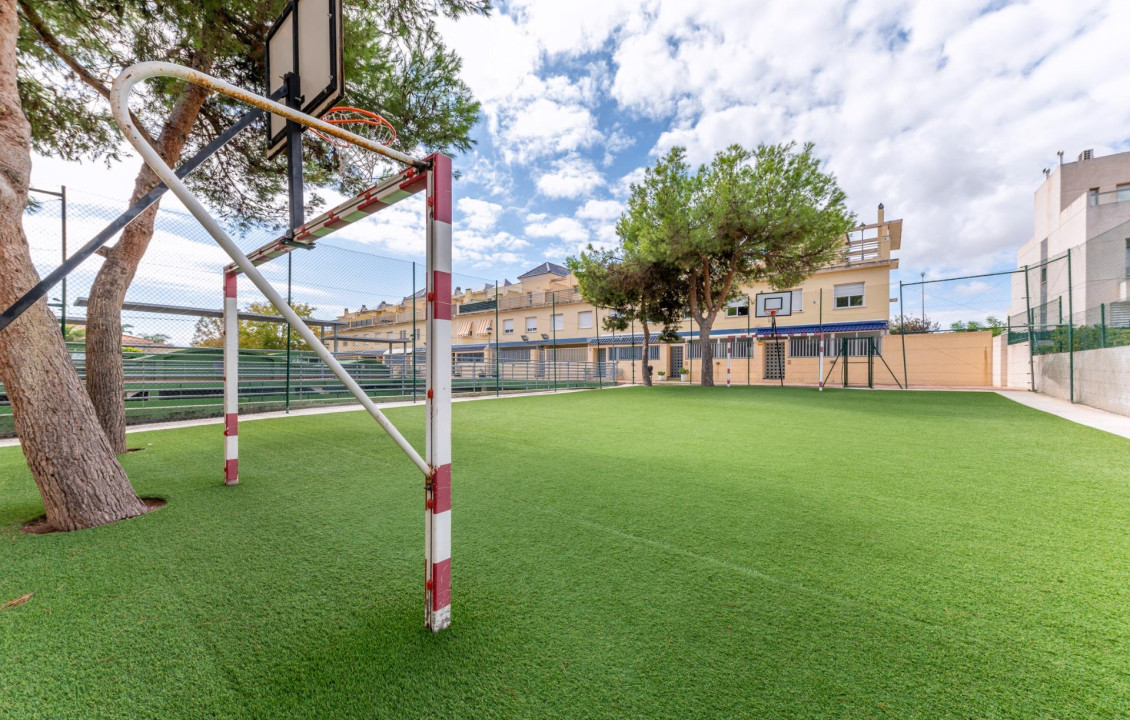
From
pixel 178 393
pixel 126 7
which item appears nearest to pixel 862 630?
pixel 126 7

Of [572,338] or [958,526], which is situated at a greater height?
[572,338]

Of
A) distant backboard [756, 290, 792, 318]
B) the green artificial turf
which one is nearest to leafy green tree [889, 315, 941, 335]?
distant backboard [756, 290, 792, 318]

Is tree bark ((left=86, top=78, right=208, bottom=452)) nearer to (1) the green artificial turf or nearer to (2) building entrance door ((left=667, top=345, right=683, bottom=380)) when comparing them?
(1) the green artificial turf

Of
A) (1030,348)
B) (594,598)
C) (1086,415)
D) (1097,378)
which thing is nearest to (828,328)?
(1030,348)

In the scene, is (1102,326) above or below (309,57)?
below

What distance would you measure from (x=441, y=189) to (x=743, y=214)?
12.4m

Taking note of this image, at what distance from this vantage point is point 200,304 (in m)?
5.97

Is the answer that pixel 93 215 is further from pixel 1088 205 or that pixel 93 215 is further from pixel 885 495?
pixel 1088 205

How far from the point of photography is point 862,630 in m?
1.32

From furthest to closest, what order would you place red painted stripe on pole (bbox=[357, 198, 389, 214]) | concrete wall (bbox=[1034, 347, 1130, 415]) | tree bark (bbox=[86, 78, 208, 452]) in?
concrete wall (bbox=[1034, 347, 1130, 415]) < tree bark (bbox=[86, 78, 208, 452]) < red painted stripe on pole (bbox=[357, 198, 389, 214])

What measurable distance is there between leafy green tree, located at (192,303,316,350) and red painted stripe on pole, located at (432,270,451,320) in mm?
1185

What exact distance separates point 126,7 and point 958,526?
24.6 feet

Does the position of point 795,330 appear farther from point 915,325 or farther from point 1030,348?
point 915,325

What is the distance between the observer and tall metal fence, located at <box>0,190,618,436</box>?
193 inches
